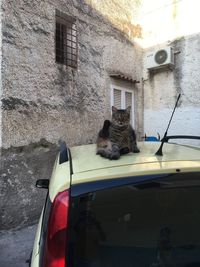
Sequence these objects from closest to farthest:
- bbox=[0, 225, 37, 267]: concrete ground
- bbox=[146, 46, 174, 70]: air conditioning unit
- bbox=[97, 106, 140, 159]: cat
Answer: bbox=[97, 106, 140, 159]: cat, bbox=[0, 225, 37, 267]: concrete ground, bbox=[146, 46, 174, 70]: air conditioning unit

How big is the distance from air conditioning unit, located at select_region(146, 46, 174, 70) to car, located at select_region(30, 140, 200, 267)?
6.69 meters

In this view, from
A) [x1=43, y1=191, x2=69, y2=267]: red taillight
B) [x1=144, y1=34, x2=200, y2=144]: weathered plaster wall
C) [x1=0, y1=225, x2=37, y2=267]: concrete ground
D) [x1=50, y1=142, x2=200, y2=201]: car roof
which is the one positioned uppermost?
[x1=144, y1=34, x2=200, y2=144]: weathered plaster wall

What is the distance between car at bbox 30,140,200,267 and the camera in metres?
1.45

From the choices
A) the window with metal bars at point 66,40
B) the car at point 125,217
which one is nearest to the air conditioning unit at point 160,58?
the window with metal bars at point 66,40

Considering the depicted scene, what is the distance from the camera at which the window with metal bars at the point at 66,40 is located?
625 centimetres

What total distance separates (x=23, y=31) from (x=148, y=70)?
4.25 metres

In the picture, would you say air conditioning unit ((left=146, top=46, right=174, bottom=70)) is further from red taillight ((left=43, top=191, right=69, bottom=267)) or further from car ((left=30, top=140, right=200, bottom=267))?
red taillight ((left=43, top=191, right=69, bottom=267))

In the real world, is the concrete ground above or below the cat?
below

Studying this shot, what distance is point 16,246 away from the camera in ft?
14.3

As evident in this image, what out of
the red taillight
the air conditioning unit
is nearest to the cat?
the red taillight

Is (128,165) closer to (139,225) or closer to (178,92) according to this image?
(139,225)

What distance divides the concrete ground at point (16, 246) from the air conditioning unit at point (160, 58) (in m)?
5.20

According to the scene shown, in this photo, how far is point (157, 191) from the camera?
5.23ft

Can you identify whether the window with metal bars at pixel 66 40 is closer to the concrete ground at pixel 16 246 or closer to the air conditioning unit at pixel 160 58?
the air conditioning unit at pixel 160 58
